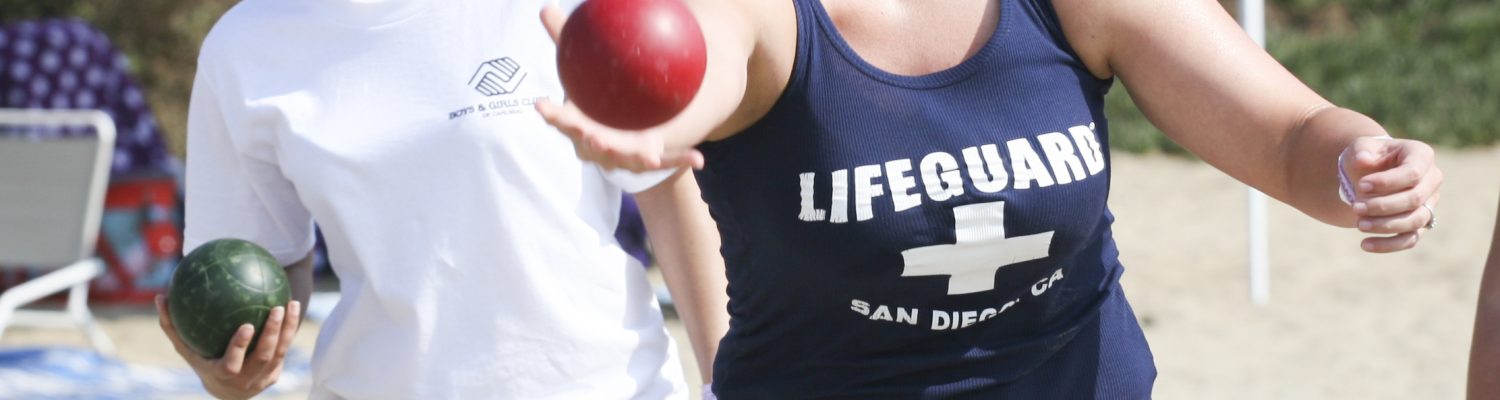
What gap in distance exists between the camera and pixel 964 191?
195 centimetres

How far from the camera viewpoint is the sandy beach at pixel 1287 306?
259 inches

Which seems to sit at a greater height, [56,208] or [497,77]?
[497,77]

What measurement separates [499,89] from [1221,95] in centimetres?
106

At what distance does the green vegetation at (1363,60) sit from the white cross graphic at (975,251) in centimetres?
977

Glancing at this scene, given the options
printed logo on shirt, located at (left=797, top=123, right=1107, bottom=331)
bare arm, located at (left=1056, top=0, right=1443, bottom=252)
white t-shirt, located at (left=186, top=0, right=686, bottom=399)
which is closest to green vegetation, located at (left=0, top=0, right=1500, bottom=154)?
white t-shirt, located at (left=186, top=0, right=686, bottom=399)

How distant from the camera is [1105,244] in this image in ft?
7.39

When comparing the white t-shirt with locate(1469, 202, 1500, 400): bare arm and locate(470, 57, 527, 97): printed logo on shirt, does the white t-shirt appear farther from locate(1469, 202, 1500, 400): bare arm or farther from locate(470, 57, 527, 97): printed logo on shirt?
locate(1469, 202, 1500, 400): bare arm

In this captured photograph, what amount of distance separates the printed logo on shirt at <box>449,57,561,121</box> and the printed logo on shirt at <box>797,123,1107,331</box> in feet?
2.13

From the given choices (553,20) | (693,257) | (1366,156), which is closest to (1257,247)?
(693,257)

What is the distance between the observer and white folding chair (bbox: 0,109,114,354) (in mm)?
7164

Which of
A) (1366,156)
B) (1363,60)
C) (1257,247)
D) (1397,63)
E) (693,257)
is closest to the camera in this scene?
(1366,156)

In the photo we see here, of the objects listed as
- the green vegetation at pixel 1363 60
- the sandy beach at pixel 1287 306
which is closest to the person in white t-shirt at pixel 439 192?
the sandy beach at pixel 1287 306

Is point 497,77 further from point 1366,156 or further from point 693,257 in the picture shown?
point 1366,156

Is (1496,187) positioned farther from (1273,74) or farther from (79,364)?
(1273,74)
